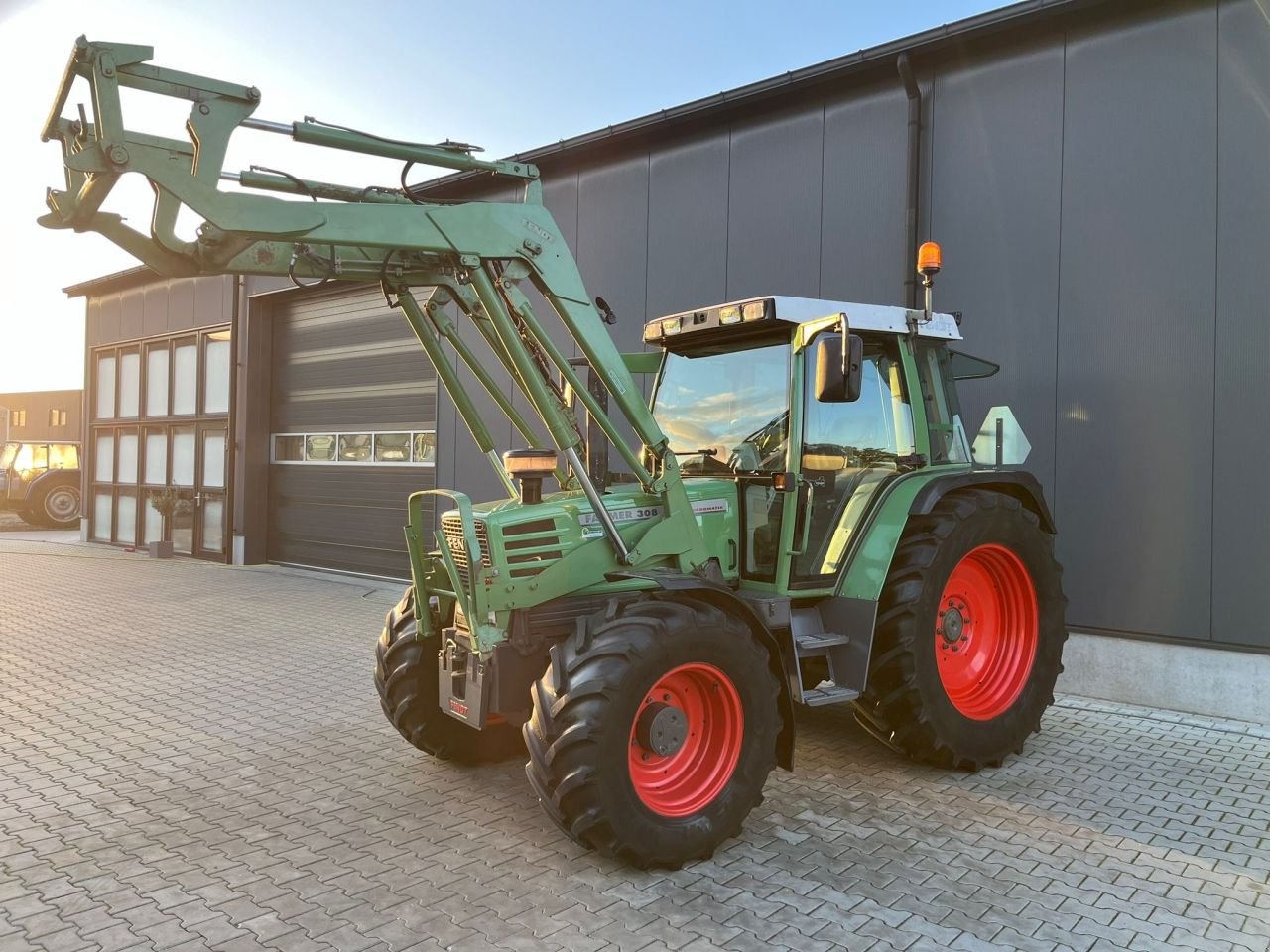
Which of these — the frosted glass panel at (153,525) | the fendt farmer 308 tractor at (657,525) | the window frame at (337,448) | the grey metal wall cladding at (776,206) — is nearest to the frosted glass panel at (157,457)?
the frosted glass panel at (153,525)

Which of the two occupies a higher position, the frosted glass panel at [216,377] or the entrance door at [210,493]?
the frosted glass panel at [216,377]

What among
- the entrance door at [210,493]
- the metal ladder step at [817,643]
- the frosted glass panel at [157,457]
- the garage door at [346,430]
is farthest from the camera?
the frosted glass panel at [157,457]

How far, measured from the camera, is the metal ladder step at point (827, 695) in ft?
13.7

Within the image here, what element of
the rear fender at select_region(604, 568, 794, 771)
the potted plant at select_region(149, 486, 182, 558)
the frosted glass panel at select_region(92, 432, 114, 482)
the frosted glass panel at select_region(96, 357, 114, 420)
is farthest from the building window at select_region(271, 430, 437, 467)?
the rear fender at select_region(604, 568, 794, 771)

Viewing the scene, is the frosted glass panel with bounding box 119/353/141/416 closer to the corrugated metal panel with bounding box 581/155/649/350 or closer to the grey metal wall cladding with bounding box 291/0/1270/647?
the corrugated metal panel with bounding box 581/155/649/350

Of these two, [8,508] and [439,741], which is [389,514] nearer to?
[439,741]

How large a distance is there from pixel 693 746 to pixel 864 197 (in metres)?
5.26

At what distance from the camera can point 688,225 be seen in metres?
8.70

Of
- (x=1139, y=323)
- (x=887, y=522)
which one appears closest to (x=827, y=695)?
(x=887, y=522)

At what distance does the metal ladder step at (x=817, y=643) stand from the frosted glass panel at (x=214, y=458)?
1260 cm

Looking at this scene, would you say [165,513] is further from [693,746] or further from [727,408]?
[693,746]

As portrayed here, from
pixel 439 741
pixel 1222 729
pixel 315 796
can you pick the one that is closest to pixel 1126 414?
pixel 1222 729

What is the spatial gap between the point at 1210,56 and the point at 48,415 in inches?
2116

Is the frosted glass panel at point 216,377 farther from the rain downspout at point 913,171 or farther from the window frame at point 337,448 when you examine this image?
the rain downspout at point 913,171
